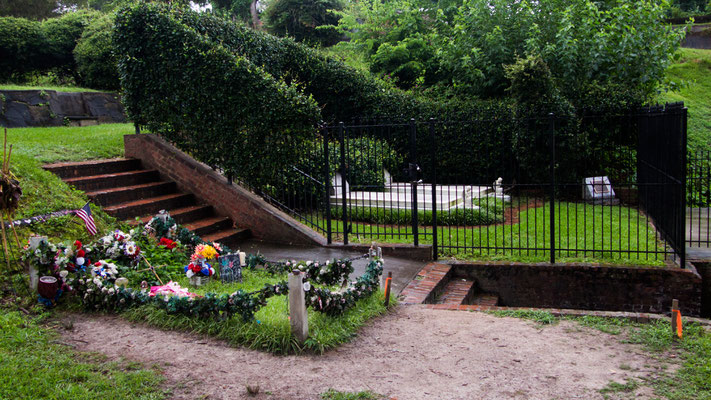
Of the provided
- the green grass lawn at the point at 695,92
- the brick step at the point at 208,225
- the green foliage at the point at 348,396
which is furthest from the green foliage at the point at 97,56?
the green grass lawn at the point at 695,92

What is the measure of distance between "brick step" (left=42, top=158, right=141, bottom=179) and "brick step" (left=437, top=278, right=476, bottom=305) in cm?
661

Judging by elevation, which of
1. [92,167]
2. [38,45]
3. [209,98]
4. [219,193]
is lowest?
[219,193]

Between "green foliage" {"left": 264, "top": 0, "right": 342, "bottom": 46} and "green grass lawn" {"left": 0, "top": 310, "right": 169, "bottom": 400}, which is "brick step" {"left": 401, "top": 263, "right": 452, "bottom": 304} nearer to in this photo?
"green grass lawn" {"left": 0, "top": 310, "right": 169, "bottom": 400}

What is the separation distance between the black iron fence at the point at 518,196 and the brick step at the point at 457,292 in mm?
706

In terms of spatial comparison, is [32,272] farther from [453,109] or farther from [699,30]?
[699,30]

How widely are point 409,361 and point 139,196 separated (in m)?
6.79

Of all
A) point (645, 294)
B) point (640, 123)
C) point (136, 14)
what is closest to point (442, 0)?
point (640, 123)

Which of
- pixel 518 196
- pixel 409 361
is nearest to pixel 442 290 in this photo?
pixel 409 361

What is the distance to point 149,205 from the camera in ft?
30.9

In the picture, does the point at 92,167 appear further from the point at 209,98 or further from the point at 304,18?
the point at 304,18

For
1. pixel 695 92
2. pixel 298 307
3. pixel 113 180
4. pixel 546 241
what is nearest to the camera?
pixel 298 307

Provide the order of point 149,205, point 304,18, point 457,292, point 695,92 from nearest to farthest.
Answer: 1. point 457,292
2. point 149,205
3. point 695,92
4. point 304,18

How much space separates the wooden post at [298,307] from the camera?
15.9 ft

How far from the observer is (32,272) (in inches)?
229
